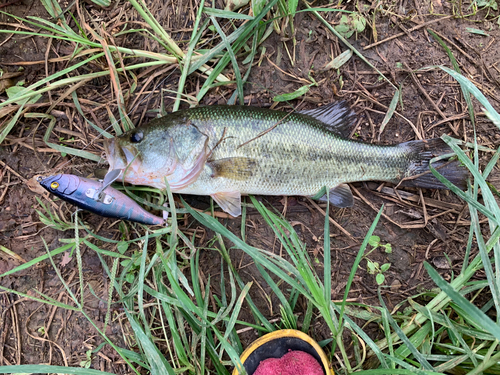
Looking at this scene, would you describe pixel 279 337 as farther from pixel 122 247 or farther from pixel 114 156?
pixel 114 156

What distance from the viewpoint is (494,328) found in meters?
1.96

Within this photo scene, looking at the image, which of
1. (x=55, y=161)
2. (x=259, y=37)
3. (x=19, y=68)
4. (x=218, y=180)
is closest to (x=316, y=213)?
(x=218, y=180)

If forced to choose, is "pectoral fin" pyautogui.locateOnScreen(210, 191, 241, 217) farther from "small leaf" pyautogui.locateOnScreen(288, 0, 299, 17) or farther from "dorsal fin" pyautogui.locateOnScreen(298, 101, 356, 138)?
"small leaf" pyautogui.locateOnScreen(288, 0, 299, 17)

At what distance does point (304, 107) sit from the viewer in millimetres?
3469

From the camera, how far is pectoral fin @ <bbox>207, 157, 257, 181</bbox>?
3.04m

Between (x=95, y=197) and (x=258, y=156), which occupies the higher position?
(x=258, y=156)

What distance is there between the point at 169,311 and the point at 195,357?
475 millimetres

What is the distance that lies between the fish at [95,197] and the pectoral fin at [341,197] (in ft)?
5.90

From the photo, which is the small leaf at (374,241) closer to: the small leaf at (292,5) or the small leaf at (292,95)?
the small leaf at (292,95)

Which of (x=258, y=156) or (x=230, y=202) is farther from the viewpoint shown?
(x=230, y=202)

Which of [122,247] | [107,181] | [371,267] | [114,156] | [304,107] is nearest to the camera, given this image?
[107,181]

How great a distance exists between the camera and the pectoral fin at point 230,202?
3.18 meters

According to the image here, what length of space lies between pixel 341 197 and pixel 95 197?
243 cm

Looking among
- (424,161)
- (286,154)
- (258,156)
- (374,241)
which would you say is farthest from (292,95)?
(374,241)
